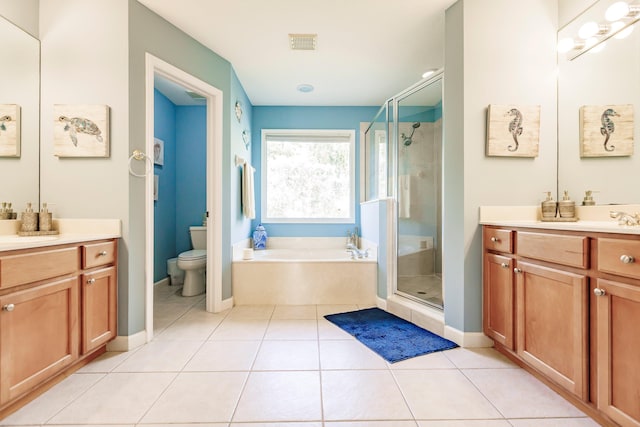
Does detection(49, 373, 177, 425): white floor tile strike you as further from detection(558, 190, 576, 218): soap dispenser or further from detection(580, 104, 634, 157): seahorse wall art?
detection(580, 104, 634, 157): seahorse wall art

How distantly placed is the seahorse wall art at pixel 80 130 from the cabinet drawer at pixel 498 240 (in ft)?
8.75

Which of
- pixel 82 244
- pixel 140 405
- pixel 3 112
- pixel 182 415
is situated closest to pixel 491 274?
pixel 182 415

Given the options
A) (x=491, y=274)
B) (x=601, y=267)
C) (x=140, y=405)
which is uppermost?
(x=601, y=267)

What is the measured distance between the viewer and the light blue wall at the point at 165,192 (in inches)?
139

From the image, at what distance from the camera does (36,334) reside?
1374 mm

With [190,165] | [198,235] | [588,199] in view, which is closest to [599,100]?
[588,199]

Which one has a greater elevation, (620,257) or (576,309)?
(620,257)

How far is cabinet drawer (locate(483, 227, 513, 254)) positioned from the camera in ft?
5.66

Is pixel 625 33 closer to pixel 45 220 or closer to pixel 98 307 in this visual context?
pixel 98 307

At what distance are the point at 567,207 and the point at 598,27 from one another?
1127mm

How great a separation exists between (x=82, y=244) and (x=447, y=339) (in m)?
2.51

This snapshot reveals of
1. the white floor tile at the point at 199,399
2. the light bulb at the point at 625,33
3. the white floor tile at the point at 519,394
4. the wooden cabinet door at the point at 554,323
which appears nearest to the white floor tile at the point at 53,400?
the white floor tile at the point at 199,399

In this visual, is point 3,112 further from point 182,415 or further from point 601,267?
point 601,267

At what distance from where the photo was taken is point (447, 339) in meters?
2.07
